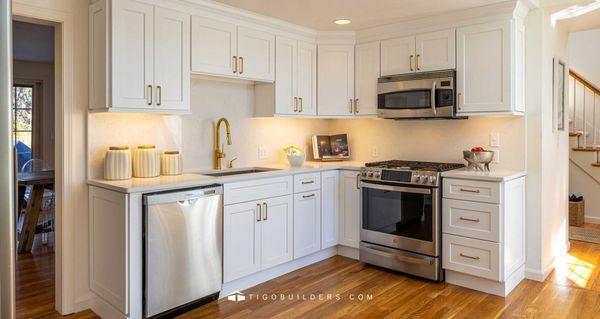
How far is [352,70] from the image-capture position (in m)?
4.27

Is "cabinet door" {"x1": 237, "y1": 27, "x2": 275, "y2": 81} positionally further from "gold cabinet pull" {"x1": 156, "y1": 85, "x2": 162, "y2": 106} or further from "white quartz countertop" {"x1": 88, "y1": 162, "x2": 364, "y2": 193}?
"white quartz countertop" {"x1": 88, "y1": 162, "x2": 364, "y2": 193}

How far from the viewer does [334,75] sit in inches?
168

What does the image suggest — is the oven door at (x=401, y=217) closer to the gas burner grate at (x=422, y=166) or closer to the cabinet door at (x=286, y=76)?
the gas burner grate at (x=422, y=166)

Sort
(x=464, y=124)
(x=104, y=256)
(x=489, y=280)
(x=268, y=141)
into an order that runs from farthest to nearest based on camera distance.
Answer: (x=268, y=141)
(x=464, y=124)
(x=489, y=280)
(x=104, y=256)

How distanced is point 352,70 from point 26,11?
9.02 ft

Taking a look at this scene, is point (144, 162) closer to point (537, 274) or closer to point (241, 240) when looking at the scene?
point (241, 240)

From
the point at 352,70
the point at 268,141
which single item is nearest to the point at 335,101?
the point at 352,70

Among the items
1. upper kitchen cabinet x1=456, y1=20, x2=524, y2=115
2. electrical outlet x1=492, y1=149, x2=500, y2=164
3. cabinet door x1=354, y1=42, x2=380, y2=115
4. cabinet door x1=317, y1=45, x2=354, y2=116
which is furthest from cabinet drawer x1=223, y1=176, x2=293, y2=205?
electrical outlet x1=492, y1=149, x2=500, y2=164

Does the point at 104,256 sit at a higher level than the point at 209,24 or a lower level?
lower

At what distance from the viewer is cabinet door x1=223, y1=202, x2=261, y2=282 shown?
3.15 m

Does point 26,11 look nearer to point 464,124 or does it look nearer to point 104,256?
point 104,256

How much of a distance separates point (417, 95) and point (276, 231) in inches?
67.0

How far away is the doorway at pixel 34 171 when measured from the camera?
3.22 metres

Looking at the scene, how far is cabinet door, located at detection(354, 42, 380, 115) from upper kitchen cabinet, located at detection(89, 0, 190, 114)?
177 centimetres
